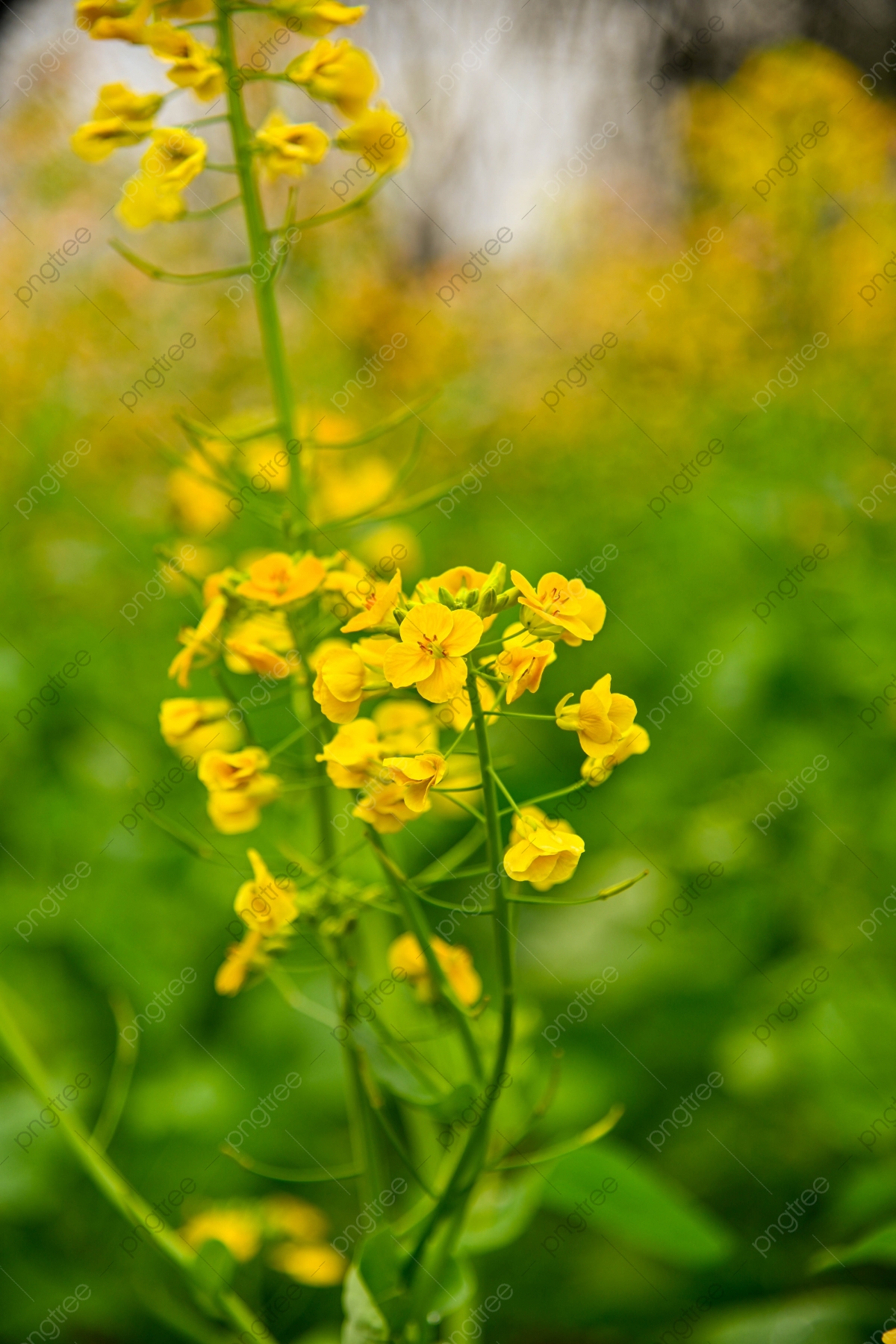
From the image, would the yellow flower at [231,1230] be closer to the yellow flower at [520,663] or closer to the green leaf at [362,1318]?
the green leaf at [362,1318]

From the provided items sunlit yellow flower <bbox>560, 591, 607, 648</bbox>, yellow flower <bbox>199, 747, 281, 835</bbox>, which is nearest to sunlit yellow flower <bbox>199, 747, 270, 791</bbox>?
A: yellow flower <bbox>199, 747, 281, 835</bbox>

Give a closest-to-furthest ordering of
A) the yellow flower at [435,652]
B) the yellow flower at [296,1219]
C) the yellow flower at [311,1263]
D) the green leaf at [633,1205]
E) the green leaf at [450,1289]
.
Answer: the yellow flower at [435,652] < the green leaf at [450,1289] < the green leaf at [633,1205] < the yellow flower at [311,1263] < the yellow flower at [296,1219]

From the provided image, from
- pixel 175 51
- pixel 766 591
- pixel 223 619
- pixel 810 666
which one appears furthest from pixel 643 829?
pixel 175 51

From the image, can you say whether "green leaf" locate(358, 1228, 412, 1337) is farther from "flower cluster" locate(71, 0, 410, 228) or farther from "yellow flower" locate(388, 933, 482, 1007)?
"flower cluster" locate(71, 0, 410, 228)

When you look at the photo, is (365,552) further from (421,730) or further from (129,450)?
(129,450)

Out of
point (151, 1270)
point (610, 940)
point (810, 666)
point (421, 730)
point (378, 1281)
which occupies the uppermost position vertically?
point (421, 730)

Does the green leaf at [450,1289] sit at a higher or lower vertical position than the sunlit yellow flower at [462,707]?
lower

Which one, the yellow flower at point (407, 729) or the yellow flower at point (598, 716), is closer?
the yellow flower at point (598, 716)

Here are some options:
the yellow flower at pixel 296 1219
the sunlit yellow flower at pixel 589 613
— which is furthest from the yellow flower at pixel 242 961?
A: the yellow flower at pixel 296 1219
